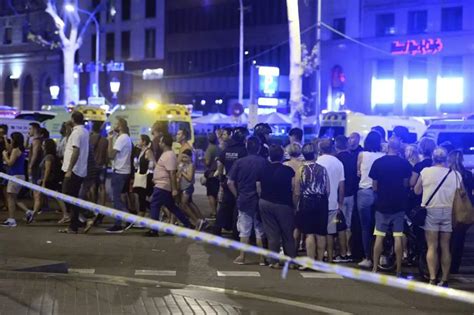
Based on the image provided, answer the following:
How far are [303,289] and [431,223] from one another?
1722 millimetres

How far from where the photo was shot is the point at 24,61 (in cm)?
6819

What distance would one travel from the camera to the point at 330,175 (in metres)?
10.9

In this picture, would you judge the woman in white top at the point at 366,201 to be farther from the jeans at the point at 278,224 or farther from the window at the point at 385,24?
the window at the point at 385,24

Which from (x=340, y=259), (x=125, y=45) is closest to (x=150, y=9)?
(x=125, y=45)

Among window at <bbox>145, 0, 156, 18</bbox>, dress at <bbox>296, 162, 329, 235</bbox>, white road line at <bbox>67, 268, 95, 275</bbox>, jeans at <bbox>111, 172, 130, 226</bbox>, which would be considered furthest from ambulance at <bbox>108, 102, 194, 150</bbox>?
window at <bbox>145, 0, 156, 18</bbox>

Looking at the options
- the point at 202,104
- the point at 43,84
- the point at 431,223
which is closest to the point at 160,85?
the point at 202,104

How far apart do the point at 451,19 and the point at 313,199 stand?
36.9 metres

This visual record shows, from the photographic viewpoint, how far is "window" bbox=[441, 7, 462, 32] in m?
44.7

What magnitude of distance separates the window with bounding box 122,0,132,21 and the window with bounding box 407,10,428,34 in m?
25.1

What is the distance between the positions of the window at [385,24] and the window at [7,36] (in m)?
34.0

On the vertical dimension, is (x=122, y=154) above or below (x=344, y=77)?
below

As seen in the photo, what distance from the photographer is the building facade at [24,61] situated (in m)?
66.2

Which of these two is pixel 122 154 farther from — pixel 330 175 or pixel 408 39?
pixel 408 39

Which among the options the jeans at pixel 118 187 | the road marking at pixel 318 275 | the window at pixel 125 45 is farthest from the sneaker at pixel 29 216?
the window at pixel 125 45
